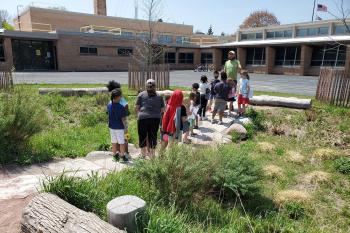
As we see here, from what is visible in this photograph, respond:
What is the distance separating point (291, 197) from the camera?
5.41 meters

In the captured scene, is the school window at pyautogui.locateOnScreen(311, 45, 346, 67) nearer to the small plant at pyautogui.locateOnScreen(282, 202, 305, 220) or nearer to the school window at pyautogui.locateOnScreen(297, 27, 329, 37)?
the school window at pyautogui.locateOnScreen(297, 27, 329, 37)

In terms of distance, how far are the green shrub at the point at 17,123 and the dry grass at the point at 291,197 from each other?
16.1 ft

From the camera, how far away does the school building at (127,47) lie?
29125mm

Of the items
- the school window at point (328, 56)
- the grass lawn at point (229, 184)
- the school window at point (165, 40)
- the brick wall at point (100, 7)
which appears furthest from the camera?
the brick wall at point (100, 7)

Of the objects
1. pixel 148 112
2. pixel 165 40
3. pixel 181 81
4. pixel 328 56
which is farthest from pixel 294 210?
pixel 165 40

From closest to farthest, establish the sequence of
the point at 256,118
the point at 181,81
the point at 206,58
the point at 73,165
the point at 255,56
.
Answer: the point at 73,165 < the point at 256,118 < the point at 181,81 < the point at 255,56 < the point at 206,58

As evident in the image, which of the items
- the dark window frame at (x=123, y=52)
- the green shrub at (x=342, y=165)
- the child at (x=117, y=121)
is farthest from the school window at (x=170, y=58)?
the child at (x=117, y=121)

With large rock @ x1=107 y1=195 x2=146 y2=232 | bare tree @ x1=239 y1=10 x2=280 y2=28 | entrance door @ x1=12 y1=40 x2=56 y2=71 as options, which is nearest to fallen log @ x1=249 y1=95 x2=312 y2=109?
large rock @ x1=107 y1=195 x2=146 y2=232

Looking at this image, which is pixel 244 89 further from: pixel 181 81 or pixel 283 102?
pixel 181 81

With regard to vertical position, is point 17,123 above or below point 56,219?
above

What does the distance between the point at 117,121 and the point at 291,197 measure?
351cm

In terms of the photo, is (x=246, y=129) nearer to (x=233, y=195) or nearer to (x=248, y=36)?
(x=233, y=195)

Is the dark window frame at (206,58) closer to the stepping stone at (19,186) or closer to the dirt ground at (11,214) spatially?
the stepping stone at (19,186)

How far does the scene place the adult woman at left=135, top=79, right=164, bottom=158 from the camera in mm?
5984
